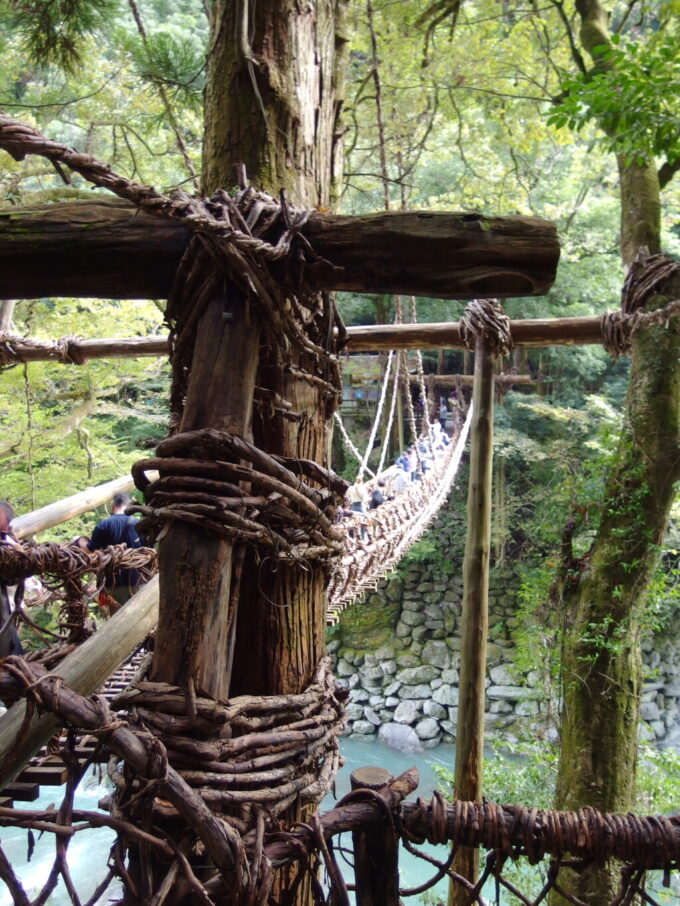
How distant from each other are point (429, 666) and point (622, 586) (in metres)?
5.07

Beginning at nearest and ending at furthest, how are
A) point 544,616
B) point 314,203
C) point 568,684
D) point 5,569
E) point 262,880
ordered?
point 262,880 < point 314,203 < point 5,569 < point 568,684 < point 544,616

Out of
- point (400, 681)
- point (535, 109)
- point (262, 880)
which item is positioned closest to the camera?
point (262, 880)

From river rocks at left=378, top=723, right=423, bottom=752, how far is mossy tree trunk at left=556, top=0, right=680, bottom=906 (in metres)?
4.38

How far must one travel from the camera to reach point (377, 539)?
Answer: 2932 mm

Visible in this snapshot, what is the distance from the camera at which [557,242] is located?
2.20 ft

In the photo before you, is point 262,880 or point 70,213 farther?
point 70,213

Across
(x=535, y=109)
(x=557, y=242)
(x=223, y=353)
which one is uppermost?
(x=535, y=109)

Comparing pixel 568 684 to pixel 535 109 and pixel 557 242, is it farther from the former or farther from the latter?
pixel 535 109

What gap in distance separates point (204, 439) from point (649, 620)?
2.54 meters

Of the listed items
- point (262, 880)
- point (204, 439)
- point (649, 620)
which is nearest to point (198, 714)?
point (262, 880)

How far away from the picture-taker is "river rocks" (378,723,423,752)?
648 cm

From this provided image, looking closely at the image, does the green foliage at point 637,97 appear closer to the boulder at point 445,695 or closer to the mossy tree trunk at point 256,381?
the mossy tree trunk at point 256,381

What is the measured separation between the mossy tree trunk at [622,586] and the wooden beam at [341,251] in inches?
83.6

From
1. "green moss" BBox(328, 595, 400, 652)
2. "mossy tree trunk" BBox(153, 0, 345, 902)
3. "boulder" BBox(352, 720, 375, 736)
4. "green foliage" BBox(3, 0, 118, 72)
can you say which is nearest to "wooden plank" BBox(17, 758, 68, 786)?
"mossy tree trunk" BBox(153, 0, 345, 902)
